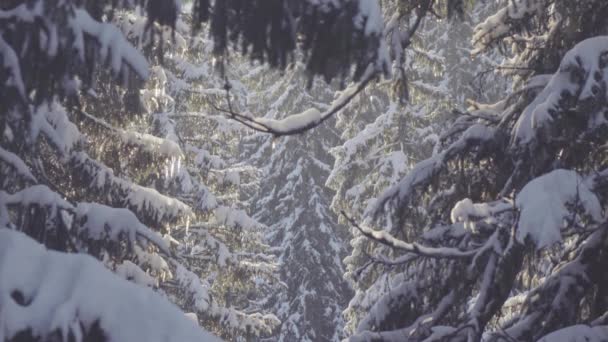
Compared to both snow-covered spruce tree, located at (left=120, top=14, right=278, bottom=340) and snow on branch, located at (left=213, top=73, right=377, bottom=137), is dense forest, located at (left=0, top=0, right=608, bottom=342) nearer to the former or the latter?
snow on branch, located at (left=213, top=73, right=377, bottom=137)

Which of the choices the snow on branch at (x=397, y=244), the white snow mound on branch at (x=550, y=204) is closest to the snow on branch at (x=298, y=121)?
the snow on branch at (x=397, y=244)


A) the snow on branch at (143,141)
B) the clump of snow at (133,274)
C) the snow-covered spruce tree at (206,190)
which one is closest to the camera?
the snow on branch at (143,141)

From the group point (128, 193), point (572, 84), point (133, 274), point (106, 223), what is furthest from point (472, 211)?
point (128, 193)

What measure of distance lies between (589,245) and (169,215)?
5.03 metres

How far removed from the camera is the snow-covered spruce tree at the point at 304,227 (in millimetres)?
22516

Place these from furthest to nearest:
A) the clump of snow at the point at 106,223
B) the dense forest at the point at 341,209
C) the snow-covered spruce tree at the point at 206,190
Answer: the snow-covered spruce tree at the point at 206,190 < the clump of snow at the point at 106,223 < the dense forest at the point at 341,209

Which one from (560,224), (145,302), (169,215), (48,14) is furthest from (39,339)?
(169,215)

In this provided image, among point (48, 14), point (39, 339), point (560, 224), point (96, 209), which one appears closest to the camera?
point (39, 339)

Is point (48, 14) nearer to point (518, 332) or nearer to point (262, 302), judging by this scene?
point (518, 332)

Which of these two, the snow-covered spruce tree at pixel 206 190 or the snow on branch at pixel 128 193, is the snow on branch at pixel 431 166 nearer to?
the snow on branch at pixel 128 193

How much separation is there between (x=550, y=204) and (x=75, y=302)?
2.82m

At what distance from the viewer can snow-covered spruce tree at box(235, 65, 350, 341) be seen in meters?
22.5

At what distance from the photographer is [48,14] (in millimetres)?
2654

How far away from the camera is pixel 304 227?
2342cm
